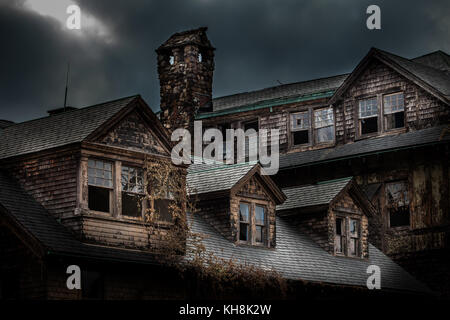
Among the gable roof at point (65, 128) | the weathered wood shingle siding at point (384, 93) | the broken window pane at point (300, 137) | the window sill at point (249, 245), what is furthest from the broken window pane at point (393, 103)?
the gable roof at point (65, 128)

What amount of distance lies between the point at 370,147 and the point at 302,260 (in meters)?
9.24

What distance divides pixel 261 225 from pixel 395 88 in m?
11.3

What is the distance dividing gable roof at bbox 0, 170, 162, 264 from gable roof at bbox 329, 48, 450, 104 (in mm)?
16419

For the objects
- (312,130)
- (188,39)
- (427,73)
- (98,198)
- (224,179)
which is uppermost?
(188,39)

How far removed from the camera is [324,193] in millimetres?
34562

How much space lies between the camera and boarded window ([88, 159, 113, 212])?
1046 inches

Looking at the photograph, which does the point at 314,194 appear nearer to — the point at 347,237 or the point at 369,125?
the point at 347,237

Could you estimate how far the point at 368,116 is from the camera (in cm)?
4081

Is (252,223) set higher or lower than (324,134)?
lower

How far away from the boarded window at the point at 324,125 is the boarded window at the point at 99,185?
16.5 metres

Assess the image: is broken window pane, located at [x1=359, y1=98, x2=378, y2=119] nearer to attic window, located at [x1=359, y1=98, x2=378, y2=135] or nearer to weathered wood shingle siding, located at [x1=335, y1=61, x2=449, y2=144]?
attic window, located at [x1=359, y1=98, x2=378, y2=135]

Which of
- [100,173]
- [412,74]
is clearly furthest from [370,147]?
[100,173]

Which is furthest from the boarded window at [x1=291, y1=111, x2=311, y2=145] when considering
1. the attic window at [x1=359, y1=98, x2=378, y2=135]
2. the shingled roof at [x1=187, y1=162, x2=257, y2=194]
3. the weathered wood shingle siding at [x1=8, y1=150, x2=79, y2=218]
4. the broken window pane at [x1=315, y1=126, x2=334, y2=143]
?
the weathered wood shingle siding at [x1=8, y1=150, x2=79, y2=218]

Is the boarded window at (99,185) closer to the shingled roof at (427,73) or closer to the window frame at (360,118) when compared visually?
the window frame at (360,118)
